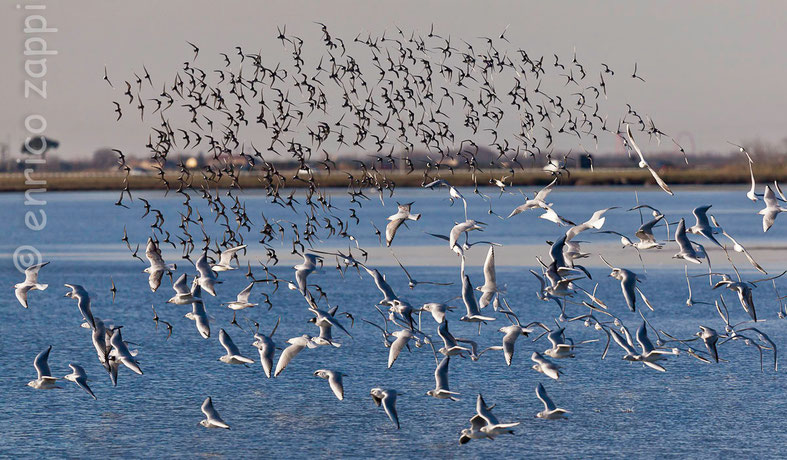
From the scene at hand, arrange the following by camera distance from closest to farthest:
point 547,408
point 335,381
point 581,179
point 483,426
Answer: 1. point 483,426
2. point 547,408
3. point 335,381
4. point 581,179

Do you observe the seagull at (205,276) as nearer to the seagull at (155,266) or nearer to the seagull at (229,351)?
the seagull at (155,266)

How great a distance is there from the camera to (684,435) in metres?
13.8

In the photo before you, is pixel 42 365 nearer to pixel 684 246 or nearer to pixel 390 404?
pixel 390 404

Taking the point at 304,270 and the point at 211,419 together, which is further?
the point at 304,270

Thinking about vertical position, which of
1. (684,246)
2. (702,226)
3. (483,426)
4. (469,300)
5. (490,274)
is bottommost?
(483,426)

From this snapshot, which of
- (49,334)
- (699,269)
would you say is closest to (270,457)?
(49,334)

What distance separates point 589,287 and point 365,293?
667 centimetres

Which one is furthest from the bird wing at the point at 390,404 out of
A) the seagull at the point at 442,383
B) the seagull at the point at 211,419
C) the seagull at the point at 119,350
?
the seagull at the point at 119,350

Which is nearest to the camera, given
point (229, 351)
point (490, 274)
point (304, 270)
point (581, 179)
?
point (304, 270)

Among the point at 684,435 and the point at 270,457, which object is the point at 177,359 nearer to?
the point at 270,457

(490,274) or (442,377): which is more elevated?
(490,274)

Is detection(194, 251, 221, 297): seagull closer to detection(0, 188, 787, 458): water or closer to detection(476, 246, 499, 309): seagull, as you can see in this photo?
detection(0, 188, 787, 458): water

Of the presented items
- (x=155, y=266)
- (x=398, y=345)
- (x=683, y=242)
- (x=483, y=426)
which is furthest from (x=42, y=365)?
(x=683, y=242)

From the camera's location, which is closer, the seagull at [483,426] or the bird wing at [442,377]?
the seagull at [483,426]
